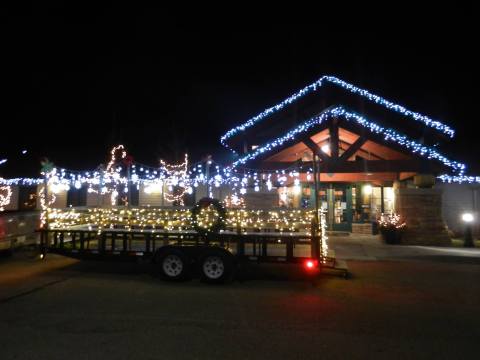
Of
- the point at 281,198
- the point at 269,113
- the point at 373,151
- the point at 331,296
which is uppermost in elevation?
the point at 269,113

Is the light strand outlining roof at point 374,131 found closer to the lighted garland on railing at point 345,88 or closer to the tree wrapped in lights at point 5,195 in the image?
the lighted garland on railing at point 345,88

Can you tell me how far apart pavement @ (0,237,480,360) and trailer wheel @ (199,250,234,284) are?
9.4 inches

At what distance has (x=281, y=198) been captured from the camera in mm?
18375

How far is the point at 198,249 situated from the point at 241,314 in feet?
8.97

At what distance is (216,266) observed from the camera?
8.65 meters

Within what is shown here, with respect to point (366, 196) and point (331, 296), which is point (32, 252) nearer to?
point (331, 296)

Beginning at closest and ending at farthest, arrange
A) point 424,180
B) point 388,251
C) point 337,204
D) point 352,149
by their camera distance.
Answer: point 388,251 → point 352,149 → point 424,180 → point 337,204

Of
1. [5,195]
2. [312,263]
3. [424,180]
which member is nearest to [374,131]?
[424,180]

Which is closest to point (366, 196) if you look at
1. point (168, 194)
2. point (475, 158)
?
point (475, 158)

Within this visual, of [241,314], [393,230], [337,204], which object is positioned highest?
[337,204]

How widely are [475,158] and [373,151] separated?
28.1ft

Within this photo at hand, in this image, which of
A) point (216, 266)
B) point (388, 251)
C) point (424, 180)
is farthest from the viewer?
point (424, 180)

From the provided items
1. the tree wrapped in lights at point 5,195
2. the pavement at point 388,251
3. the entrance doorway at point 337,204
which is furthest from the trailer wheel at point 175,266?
the tree wrapped in lights at point 5,195

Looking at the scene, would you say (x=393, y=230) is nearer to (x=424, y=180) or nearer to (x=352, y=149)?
(x=424, y=180)
